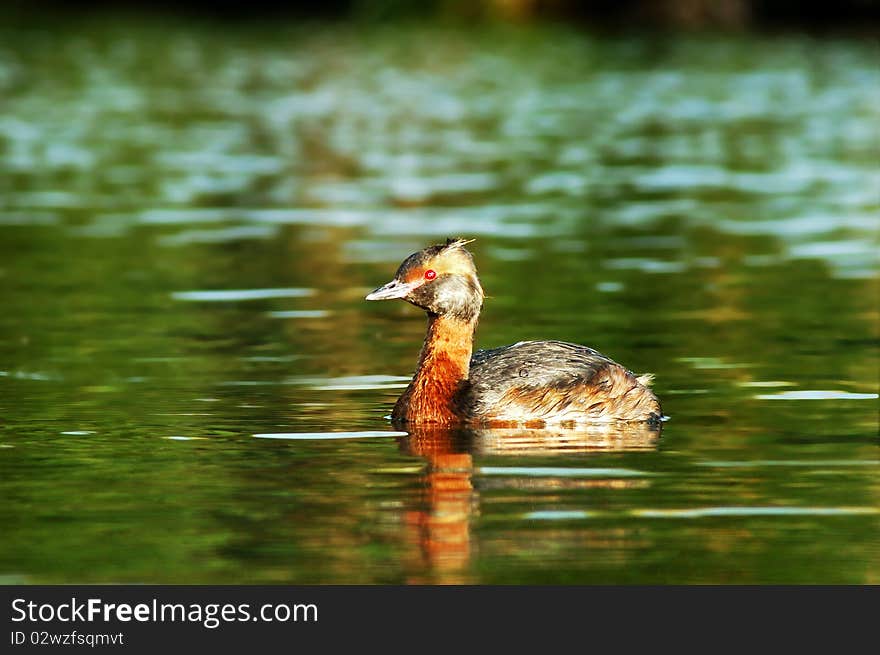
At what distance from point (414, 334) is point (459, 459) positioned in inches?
243

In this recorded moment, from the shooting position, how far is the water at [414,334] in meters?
10.7

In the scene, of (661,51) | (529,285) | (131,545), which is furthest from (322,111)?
(131,545)

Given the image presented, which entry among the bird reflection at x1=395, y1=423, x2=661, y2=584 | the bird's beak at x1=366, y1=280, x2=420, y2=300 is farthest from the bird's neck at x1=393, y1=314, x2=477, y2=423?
the bird's beak at x1=366, y1=280, x2=420, y2=300

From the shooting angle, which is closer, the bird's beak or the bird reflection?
the bird reflection

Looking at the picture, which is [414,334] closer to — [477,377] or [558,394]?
[477,377]

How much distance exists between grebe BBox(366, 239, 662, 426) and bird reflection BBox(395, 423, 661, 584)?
118mm

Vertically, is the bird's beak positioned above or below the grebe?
above

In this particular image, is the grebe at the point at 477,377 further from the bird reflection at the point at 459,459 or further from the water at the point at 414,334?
the water at the point at 414,334

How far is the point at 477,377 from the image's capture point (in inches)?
553

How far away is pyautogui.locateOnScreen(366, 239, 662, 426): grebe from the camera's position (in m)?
13.9

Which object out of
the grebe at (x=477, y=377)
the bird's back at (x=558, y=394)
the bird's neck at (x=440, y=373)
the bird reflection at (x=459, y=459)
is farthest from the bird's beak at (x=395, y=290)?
Answer: the bird reflection at (x=459, y=459)

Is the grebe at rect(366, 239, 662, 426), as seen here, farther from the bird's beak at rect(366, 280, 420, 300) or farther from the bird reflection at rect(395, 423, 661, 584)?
the bird reflection at rect(395, 423, 661, 584)

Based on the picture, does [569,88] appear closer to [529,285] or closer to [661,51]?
[661,51]

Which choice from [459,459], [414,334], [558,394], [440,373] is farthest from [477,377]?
[414,334]
